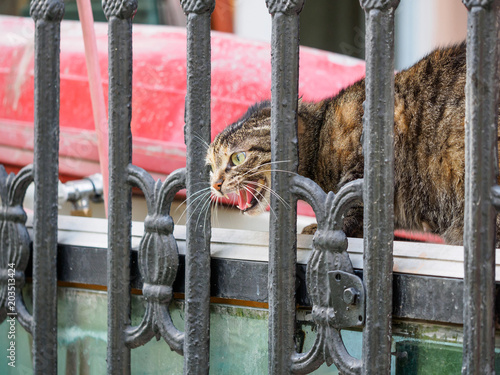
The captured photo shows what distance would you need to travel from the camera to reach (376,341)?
1008 mm

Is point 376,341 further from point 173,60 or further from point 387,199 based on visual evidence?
point 173,60

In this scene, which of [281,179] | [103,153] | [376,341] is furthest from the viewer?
[103,153]

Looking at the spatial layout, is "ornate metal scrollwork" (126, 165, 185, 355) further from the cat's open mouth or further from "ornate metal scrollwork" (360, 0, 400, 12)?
"ornate metal scrollwork" (360, 0, 400, 12)

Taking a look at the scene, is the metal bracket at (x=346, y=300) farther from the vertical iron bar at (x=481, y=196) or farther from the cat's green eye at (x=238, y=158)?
the cat's green eye at (x=238, y=158)

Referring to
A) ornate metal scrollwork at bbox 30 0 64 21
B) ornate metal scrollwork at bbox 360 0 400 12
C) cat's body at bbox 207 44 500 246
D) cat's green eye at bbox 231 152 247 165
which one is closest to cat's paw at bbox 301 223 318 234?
cat's body at bbox 207 44 500 246

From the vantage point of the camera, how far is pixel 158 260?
4.02 feet

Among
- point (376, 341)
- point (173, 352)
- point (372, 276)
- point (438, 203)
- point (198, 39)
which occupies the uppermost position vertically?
point (198, 39)

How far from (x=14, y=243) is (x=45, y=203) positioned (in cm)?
15

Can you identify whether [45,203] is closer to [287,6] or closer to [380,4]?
[287,6]

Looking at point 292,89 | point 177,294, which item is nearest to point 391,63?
point 292,89

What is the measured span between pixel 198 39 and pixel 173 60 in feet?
3.18

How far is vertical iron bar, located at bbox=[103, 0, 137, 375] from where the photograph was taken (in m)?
1.25

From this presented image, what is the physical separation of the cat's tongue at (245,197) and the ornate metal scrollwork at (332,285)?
48 cm

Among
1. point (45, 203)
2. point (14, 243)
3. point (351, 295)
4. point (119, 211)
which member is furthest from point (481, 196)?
point (14, 243)
